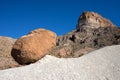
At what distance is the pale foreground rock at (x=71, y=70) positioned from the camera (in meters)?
12.6

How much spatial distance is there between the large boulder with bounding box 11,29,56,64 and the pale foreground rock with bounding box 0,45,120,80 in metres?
2.71

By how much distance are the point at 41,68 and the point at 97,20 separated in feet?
55.6

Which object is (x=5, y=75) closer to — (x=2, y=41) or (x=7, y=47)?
(x=7, y=47)

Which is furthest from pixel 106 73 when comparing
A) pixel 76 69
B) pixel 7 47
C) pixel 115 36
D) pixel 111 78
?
pixel 7 47

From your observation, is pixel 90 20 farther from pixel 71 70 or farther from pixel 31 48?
pixel 71 70

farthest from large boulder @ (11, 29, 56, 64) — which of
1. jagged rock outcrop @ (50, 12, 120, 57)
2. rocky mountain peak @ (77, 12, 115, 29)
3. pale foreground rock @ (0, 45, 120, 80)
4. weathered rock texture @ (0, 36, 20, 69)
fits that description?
rocky mountain peak @ (77, 12, 115, 29)

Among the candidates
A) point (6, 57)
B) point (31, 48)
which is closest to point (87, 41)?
point (31, 48)

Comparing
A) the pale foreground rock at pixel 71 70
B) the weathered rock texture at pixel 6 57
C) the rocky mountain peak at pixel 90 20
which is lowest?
the pale foreground rock at pixel 71 70

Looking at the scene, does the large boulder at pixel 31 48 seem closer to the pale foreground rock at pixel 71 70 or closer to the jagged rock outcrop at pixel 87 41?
the jagged rock outcrop at pixel 87 41

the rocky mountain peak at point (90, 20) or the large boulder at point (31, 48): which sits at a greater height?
the rocky mountain peak at point (90, 20)

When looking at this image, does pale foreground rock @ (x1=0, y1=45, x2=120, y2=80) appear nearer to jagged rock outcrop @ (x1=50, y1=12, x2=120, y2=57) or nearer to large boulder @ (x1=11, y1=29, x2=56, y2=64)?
large boulder @ (x1=11, y1=29, x2=56, y2=64)

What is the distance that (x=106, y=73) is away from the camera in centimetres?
1347

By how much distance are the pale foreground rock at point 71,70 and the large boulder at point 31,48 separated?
2711 millimetres

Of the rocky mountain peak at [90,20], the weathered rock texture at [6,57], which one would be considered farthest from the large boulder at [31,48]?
the rocky mountain peak at [90,20]
